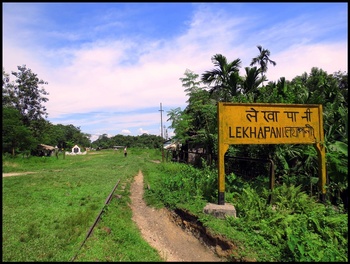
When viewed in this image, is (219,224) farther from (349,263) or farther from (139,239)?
(349,263)

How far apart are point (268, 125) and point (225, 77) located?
33.0 feet

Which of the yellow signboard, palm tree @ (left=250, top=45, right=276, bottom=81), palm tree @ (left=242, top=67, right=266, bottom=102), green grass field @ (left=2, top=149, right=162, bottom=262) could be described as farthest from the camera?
palm tree @ (left=250, top=45, right=276, bottom=81)

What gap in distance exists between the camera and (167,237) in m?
5.89

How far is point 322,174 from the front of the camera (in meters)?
6.43

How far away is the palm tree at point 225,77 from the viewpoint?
15138 millimetres

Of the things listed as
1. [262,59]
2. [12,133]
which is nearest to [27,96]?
[12,133]

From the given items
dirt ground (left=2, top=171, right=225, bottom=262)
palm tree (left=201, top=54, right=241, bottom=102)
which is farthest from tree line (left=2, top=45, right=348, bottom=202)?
dirt ground (left=2, top=171, right=225, bottom=262)

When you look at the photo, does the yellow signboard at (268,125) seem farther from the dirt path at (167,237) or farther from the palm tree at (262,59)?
the palm tree at (262,59)

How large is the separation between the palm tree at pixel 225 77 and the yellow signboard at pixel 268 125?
8.64 meters

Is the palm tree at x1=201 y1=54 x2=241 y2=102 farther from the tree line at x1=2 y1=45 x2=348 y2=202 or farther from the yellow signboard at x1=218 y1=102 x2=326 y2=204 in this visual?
the yellow signboard at x1=218 y1=102 x2=326 y2=204

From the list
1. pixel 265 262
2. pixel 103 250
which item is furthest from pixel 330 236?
pixel 103 250

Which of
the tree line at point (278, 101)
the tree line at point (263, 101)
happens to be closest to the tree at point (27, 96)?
the tree line at point (263, 101)

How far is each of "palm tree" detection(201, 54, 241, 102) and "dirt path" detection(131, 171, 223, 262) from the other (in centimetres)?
974

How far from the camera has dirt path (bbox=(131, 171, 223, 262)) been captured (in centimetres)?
484
